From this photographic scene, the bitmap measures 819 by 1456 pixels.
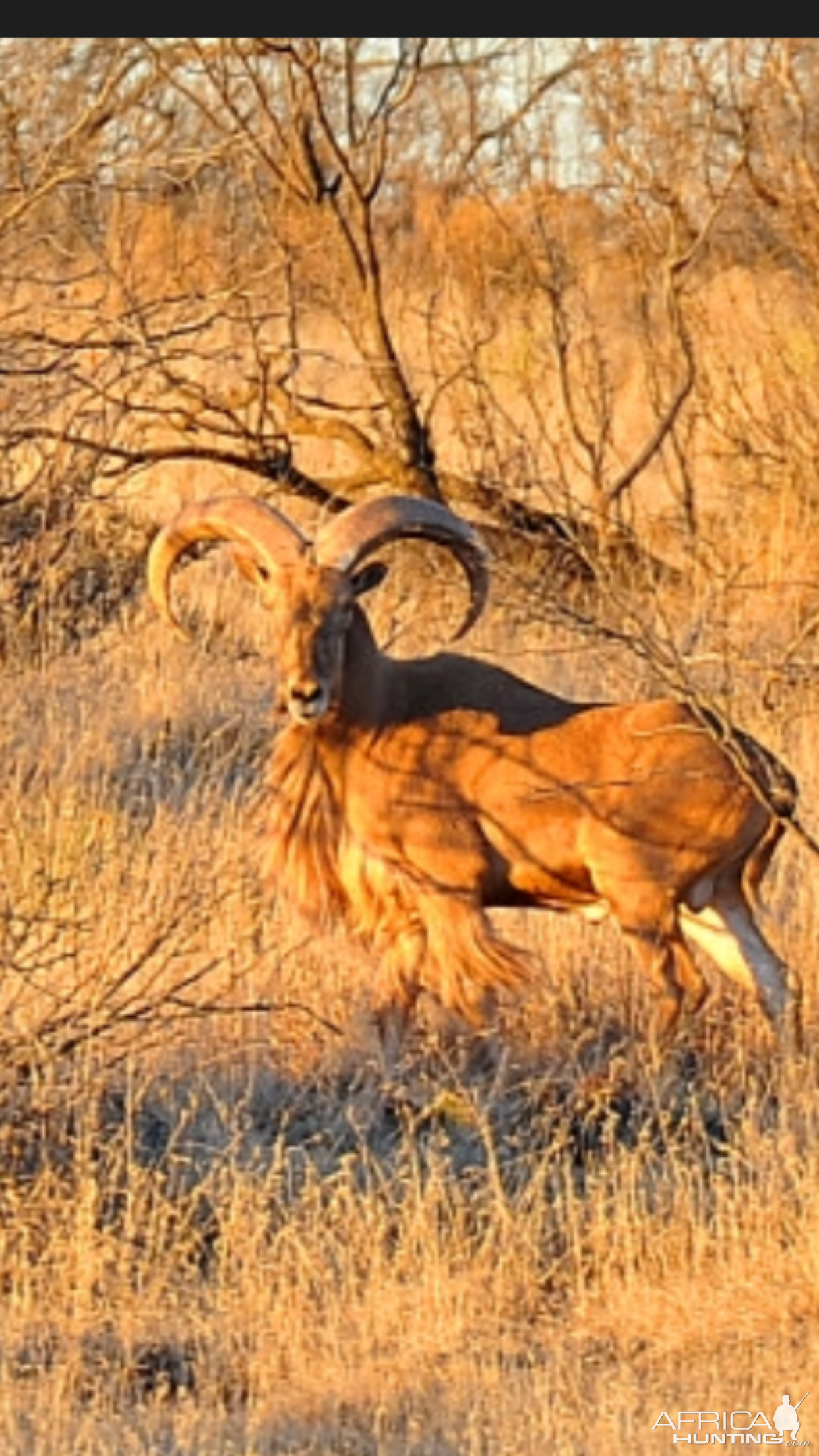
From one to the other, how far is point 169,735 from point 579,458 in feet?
16.9

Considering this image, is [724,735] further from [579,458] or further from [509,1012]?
[579,458]

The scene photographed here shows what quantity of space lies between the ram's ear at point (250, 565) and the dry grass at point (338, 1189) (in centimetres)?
87

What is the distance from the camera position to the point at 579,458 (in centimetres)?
1614

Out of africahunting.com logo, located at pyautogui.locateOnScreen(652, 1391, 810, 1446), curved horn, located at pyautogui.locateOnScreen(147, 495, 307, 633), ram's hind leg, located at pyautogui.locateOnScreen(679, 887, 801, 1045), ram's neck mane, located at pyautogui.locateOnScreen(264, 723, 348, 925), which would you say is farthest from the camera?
ram's neck mane, located at pyautogui.locateOnScreen(264, 723, 348, 925)

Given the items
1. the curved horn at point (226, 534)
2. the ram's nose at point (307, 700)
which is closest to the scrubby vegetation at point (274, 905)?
the curved horn at point (226, 534)

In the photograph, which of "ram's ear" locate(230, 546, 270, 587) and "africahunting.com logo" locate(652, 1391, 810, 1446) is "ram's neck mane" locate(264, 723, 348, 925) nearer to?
"ram's ear" locate(230, 546, 270, 587)

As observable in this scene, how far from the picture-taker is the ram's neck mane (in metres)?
8.84

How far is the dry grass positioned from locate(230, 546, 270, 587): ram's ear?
0.87m

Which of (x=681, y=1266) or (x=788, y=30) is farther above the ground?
(x=788, y=30)

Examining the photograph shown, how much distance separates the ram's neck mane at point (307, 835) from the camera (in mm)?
8836

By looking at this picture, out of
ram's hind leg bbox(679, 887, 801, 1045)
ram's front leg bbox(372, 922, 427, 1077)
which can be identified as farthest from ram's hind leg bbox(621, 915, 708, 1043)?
ram's front leg bbox(372, 922, 427, 1077)

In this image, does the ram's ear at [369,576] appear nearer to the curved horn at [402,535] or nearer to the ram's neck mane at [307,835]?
the curved horn at [402,535]

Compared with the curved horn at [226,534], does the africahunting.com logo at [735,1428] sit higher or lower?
lower

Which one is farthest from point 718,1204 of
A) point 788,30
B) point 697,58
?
point 697,58
